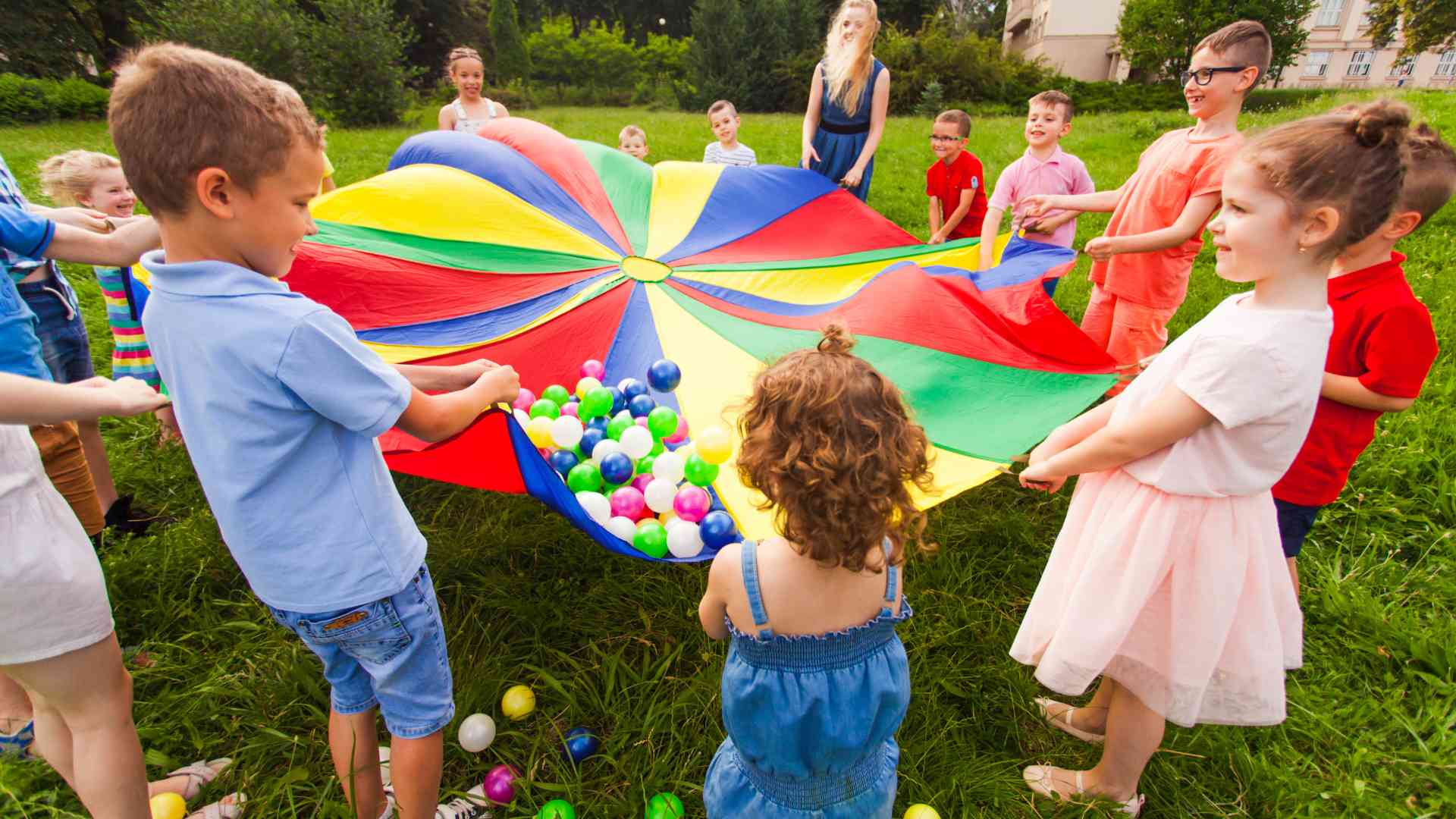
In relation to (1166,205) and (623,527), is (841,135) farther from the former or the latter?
(623,527)

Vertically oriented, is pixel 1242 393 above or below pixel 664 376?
above

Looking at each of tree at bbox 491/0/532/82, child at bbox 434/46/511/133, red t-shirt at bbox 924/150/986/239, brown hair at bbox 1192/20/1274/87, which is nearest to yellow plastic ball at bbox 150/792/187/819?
brown hair at bbox 1192/20/1274/87

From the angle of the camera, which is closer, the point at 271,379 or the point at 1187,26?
the point at 271,379

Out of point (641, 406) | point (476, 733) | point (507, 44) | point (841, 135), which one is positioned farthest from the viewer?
point (507, 44)

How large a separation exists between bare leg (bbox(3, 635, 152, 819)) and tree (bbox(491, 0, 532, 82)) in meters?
25.8

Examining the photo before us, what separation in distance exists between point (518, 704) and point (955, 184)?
11.1ft

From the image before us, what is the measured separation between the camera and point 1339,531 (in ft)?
8.62

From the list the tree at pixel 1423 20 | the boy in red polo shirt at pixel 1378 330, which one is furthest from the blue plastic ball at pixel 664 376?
the tree at pixel 1423 20

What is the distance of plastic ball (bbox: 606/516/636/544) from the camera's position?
1997 millimetres

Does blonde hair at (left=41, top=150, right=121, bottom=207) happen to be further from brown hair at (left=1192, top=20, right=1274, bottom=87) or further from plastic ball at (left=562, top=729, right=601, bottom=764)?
brown hair at (left=1192, top=20, right=1274, bottom=87)

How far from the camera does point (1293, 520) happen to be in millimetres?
1860

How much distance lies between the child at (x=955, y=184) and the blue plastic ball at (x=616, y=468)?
2418 mm

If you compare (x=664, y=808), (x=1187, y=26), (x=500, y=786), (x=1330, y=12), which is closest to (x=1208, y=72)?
(x=664, y=808)

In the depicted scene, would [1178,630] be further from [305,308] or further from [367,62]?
[367,62]
